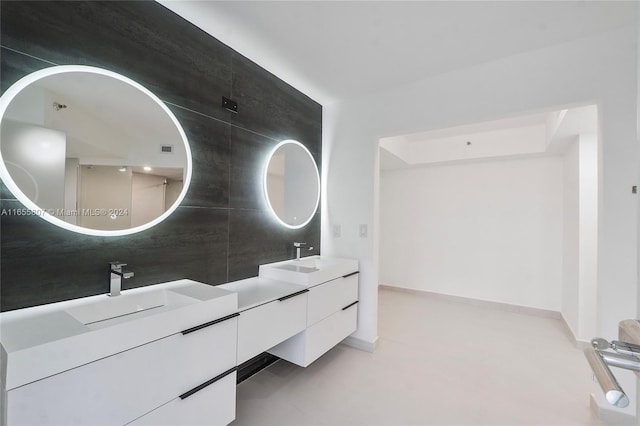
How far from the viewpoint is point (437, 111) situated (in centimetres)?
249

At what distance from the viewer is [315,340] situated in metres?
2.24

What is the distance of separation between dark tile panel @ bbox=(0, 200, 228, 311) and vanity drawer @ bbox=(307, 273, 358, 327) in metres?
0.76

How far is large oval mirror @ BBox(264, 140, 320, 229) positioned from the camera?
2.53 meters

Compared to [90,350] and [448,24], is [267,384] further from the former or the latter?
[448,24]

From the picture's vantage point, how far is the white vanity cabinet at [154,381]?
0.91 metres

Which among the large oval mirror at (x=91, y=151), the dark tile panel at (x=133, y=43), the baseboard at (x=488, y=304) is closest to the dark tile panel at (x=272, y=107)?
the dark tile panel at (x=133, y=43)

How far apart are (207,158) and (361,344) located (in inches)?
91.9

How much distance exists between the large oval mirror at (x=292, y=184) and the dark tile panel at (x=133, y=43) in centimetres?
65

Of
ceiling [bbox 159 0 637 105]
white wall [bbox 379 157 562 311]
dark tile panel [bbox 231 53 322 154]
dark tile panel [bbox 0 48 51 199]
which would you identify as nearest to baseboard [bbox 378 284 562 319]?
white wall [bbox 379 157 562 311]

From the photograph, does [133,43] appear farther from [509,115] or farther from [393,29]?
[509,115]

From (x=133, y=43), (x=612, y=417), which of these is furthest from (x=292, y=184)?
(x=612, y=417)

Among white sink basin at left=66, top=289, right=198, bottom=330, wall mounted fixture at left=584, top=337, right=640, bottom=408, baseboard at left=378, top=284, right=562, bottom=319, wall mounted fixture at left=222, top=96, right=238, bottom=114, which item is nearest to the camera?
wall mounted fixture at left=584, top=337, right=640, bottom=408

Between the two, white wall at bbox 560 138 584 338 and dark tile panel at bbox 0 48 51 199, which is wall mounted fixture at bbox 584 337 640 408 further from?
white wall at bbox 560 138 584 338

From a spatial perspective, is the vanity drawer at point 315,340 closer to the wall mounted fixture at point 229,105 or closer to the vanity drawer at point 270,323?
the vanity drawer at point 270,323
